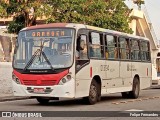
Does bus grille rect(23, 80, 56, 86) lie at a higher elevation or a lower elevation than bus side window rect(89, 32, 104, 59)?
lower

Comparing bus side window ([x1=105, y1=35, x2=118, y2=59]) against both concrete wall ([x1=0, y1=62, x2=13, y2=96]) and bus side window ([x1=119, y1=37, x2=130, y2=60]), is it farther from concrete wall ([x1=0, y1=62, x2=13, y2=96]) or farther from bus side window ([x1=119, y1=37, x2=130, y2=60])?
concrete wall ([x1=0, y1=62, x2=13, y2=96])

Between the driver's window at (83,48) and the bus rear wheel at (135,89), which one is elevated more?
the driver's window at (83,48)

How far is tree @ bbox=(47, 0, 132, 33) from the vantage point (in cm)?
2927

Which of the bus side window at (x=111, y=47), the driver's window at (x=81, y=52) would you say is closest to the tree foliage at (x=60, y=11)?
the bus side window at (x=111, y=47)

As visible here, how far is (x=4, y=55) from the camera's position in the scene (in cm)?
2853

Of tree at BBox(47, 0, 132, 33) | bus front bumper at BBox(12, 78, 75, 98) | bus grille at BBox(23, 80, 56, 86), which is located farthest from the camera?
tree at BBox(47, 0, 132, 33)

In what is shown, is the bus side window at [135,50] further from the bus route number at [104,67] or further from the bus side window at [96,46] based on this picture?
the bus side window at [96,46]

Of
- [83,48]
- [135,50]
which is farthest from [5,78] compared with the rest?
[83,48]

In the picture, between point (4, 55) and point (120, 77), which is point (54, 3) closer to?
point (4, 55)

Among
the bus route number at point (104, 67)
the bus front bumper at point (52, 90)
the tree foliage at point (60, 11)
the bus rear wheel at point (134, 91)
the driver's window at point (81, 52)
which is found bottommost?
the bus rear wheel at point (134, 91)

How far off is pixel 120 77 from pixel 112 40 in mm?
1700

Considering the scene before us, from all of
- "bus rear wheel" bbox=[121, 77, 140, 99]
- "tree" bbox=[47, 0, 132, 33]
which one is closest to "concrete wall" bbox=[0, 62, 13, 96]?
"tree" bbox=[47, 0, 132, 33]

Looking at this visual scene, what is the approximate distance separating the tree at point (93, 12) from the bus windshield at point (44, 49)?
1215 centimetres

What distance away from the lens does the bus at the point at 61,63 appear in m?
16.1
